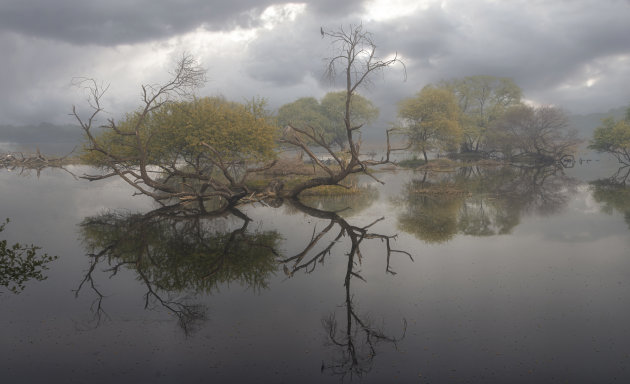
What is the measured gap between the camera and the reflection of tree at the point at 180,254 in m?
11.2

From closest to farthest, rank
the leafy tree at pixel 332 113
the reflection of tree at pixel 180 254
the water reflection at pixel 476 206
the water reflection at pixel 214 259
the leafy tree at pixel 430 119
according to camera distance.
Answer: the water reflection at pixel 214 259 → the reflection of tree at pixel 180 254 → the water reflection at pixel 476 206 → the leafy tree at pixel 430 119 → the leafy tree at pixel 332 113

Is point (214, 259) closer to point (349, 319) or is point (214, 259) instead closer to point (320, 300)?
point (320, 300)

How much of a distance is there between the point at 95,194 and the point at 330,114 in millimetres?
57146

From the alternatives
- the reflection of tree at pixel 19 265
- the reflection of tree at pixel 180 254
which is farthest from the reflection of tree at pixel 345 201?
the reflection of tree at pixel 19 265

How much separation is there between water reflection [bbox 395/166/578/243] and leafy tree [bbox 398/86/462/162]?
23590 millimetres

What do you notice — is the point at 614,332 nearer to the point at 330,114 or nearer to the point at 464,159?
the point at 464,159

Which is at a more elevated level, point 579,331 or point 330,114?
point 330,114

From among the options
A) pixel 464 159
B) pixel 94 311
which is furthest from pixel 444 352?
pixel 464 159

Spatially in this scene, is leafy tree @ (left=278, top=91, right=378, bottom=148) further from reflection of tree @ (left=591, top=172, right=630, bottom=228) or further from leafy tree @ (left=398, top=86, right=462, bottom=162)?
reflection of tree @ (left=591, top=172, right=630, bottom=228)

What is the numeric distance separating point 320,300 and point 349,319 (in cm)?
138

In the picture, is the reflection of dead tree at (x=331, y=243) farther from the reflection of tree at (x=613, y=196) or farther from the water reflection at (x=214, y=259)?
Answer: the reflection of tree at (x=613, y=196)

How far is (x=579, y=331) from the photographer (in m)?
8.71

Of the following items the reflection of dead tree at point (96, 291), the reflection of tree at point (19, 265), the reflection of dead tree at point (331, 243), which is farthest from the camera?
the reflection of dead tree at point (331, 243)

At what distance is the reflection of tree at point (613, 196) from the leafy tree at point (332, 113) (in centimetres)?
4728
